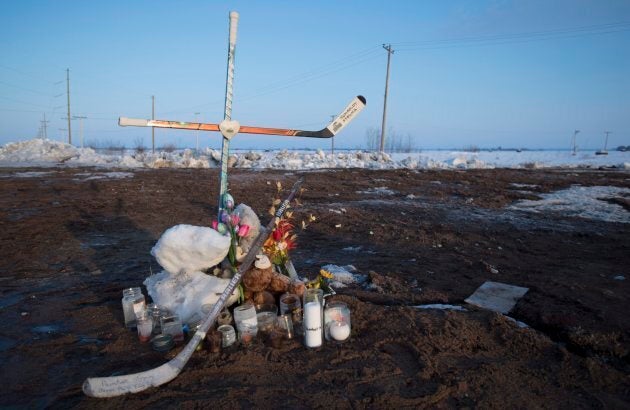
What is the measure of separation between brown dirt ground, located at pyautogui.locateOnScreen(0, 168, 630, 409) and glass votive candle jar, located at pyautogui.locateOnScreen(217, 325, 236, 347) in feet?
0.45

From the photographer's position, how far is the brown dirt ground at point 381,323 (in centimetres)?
257

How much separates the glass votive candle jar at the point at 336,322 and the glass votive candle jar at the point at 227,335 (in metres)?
0.77

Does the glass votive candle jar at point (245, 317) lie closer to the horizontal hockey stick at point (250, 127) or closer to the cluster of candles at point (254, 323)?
the cluster of candles at point (254, 323)

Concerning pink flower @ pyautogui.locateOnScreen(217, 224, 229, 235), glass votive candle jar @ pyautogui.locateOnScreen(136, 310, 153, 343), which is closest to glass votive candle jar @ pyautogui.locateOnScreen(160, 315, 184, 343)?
glass votive candle jar @ pyautogui.locateOnScreen(136, 310, 153, 343)

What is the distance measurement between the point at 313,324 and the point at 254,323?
51 centimetres

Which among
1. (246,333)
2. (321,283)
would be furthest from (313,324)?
(321,283)

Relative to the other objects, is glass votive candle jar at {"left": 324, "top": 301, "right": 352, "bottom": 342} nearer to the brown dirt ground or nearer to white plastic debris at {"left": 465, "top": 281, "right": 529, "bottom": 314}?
the brown dirt ground

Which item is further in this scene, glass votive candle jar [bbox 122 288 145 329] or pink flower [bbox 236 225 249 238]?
pink flower [bbox 236 225 249 238]

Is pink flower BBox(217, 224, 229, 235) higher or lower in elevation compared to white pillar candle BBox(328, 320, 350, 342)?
higher

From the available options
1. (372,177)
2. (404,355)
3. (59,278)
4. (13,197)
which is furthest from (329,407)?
(372,177)

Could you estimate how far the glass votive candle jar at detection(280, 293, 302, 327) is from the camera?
343 cm

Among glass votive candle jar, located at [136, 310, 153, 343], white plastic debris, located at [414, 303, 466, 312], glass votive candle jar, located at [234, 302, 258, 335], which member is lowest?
glass votive candle jar, located at [136, 310, 153, 343]

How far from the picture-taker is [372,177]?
1825 centimetres

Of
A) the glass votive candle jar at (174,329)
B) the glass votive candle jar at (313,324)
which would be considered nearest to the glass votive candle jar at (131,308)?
the glass votive candle jar at (174,329)
